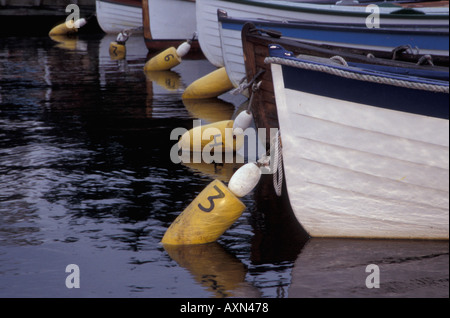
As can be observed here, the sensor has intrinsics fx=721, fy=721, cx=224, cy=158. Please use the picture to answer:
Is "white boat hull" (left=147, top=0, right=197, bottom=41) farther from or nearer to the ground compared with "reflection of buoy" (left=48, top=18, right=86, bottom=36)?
nearer to the ground

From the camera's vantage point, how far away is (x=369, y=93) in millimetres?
5230

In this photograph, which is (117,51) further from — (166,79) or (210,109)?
(210,109)

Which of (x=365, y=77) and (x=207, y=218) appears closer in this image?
(x=365, y=77)

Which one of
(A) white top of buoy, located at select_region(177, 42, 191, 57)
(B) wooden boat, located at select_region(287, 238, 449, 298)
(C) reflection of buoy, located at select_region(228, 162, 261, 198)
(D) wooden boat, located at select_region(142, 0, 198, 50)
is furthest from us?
(D) wooden boat, located at select_region(142, 0, 198, 50)

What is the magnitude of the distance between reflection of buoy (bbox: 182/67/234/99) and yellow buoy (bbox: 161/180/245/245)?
633 centimetres

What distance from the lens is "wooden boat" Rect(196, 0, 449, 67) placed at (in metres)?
9.76

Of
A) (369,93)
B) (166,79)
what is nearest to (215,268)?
(369,93)

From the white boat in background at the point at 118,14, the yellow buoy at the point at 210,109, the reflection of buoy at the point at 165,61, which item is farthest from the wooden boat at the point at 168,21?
the yellow buoy at the point at 210,109

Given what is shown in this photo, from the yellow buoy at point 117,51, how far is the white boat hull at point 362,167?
506 inches

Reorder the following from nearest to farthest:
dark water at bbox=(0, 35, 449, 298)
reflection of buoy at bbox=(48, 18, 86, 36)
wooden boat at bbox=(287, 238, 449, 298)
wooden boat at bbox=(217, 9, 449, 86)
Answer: wooden boat at bbox=(287, 238, 449, 298) < dark water at bbox=(0, 35, 449, 298) < wooden boat at bbox=(217, 9, 449, 86) < reflection of buoy at bbox=(48, 18, 86, 36)

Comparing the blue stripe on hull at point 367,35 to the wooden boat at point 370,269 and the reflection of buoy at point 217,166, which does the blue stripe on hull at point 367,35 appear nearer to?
the reflection of buoy at point 217,166

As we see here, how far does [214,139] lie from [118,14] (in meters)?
15.3

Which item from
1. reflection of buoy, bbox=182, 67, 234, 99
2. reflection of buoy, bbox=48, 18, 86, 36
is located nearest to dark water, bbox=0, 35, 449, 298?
reflection of buoy, bbox=182, 67, 234, 99

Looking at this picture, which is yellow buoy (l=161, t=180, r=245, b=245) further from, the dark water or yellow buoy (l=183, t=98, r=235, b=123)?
yellow buoy (l=183, t=98, r=235, b=123)
